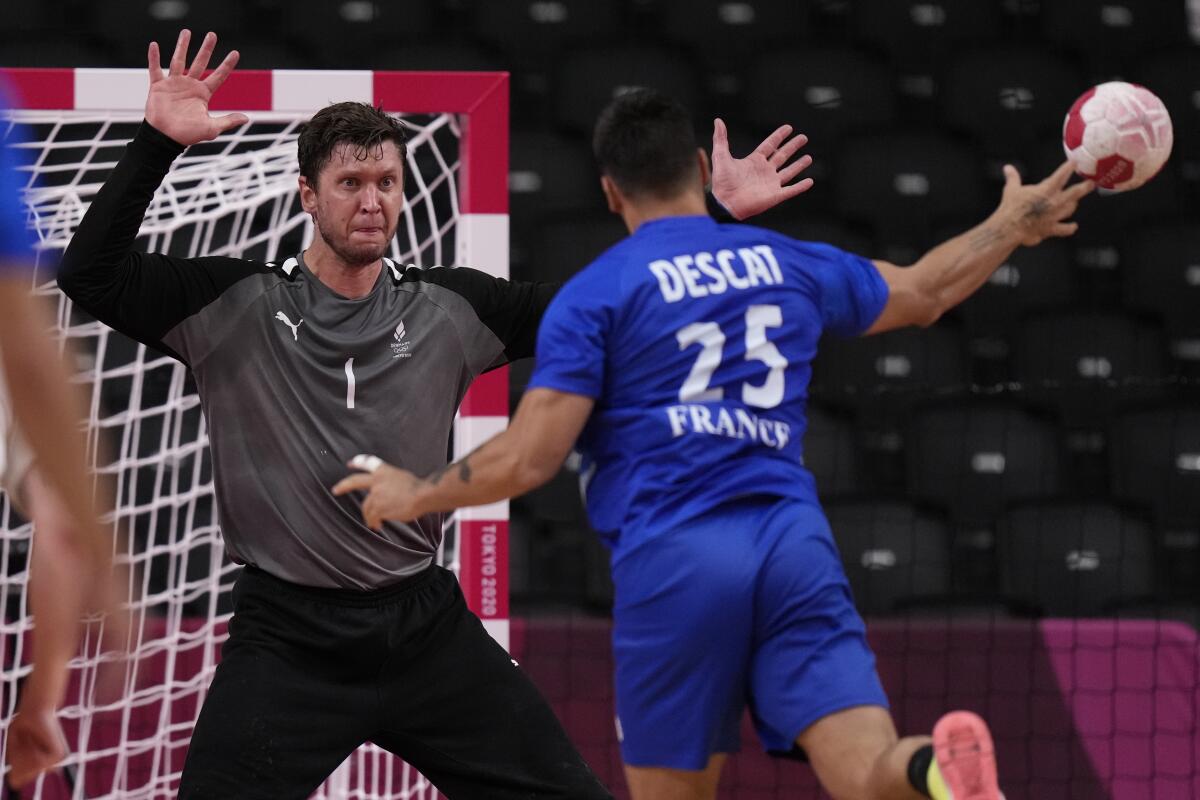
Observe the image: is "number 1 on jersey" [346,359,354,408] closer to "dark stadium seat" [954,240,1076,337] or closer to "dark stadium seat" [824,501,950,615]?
"dark stadium seat" [824,501,950,615]

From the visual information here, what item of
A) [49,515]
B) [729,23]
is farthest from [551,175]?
[49,515]

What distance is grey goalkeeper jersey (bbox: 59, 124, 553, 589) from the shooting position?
13.6ft

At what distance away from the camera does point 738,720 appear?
3.65 metres

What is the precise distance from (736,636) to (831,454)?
3707 millimetres

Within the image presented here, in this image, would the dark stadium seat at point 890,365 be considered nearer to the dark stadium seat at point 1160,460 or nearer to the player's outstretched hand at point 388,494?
the dark stadium seat at point 1160,460

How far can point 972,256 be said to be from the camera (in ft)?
12.9

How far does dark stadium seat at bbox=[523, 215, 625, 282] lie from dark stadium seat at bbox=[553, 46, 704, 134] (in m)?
0.87

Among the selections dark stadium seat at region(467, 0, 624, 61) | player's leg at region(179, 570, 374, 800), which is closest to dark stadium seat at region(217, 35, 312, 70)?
dark stadium seat at region(467, 0, 624, 61)

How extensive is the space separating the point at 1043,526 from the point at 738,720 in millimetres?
3664

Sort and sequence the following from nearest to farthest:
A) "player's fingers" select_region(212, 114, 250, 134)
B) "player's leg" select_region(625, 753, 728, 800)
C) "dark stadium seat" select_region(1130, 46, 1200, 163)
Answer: "player's leg" select_region(625, 753, 728, 800), "player's fingers" select_region(212, 114, 250, 134), "dark stadium seat" select_region(1130, 46, 1200, 163)

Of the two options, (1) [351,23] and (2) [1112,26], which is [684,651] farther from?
(2) [1112,26]

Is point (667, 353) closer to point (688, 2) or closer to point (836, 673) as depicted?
point (836, 673)

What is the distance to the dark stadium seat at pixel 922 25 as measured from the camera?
8812mm

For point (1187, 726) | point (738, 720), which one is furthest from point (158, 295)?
point (1187, 726)
